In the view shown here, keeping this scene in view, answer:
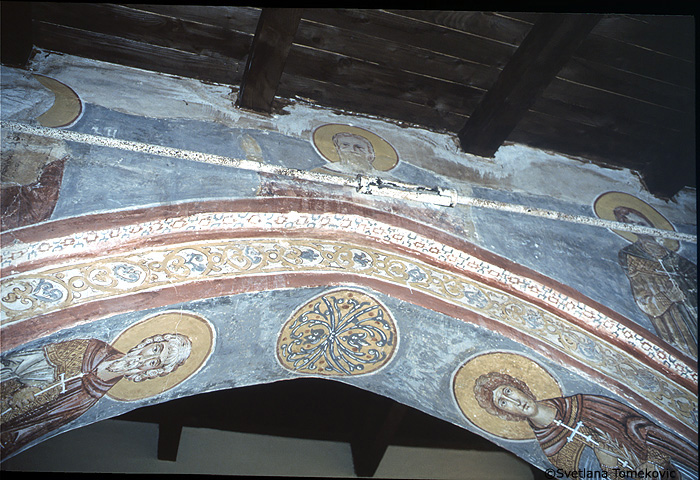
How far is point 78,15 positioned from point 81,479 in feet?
8.27

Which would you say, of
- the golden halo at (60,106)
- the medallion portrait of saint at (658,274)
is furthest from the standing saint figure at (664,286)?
the golden halo at (60,106)

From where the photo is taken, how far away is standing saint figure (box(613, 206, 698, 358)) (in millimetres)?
3256

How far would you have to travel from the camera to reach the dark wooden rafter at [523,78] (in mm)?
3344

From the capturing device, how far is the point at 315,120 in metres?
3.68

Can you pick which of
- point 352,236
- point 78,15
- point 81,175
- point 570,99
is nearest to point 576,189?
point 570,99

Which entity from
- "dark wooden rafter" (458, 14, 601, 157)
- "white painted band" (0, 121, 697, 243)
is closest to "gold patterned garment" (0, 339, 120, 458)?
"white painted band" (0, 121, 697, 243)

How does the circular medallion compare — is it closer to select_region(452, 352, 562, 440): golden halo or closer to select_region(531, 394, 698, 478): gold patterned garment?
select_region(452, 352, 562, 440): golden halo

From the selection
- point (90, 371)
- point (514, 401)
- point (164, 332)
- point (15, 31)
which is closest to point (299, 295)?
point (164, 332)

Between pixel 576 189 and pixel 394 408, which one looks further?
pixel 394 408

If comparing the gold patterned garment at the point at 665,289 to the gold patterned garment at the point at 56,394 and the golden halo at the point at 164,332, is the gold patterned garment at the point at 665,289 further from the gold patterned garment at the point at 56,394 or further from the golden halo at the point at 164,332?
the gold patterned garment at the point at 56,394

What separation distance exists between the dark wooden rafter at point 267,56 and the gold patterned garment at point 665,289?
2411 millimetres

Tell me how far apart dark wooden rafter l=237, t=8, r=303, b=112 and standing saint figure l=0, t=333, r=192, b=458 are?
1568 mm

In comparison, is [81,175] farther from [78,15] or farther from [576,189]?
[576,189]

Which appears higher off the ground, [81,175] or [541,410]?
[81,175]
